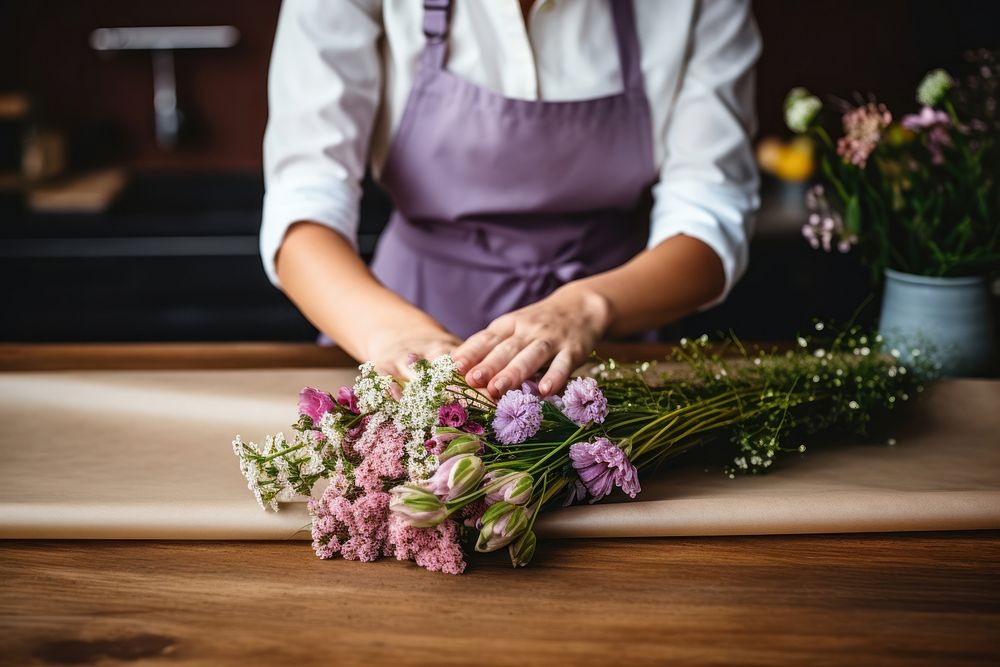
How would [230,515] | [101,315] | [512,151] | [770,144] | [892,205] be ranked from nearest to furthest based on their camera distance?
[230,515] → [892,205] → [512,151] → [101,315] → [770,144]

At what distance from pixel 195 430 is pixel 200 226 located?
1667 millimetres

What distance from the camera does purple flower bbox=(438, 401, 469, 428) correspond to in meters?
0.77

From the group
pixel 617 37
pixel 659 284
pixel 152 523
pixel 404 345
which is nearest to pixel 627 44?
pixel 617 37

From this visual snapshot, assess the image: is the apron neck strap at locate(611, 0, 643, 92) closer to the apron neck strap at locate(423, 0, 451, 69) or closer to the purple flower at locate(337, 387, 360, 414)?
the apron neck strap at locate(423, 0, 451, 69)

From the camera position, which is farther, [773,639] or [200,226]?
[200,226]

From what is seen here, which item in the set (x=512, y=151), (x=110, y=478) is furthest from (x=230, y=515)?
(x=512, y=151)

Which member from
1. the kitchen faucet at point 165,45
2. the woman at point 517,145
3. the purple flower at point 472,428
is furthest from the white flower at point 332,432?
the kitchen faucet at point 165,45

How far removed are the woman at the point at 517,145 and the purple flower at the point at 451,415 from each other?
1.36ft

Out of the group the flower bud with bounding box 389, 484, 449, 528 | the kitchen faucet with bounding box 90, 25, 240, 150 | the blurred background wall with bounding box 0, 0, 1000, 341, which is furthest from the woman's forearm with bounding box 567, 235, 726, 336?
the kitchen faucet with bounding box 90, 25, 240, 150

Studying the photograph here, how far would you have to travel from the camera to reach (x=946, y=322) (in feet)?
3.76

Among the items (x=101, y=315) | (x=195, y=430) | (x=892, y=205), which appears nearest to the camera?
(x=195, y=430)

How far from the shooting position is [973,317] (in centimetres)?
115

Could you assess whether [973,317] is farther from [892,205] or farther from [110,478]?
[110,478]

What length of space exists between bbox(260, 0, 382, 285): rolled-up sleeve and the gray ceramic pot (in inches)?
28.8
